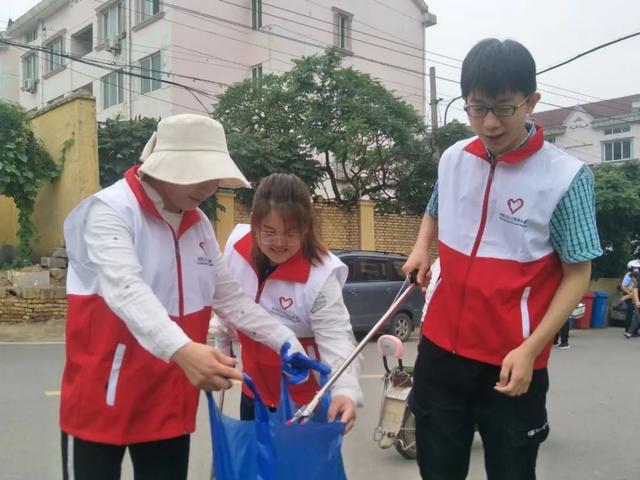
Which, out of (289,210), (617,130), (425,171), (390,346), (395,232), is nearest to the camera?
(289,210)

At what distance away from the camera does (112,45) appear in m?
23.8

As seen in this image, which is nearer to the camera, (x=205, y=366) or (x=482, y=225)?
(x=205, y=366)

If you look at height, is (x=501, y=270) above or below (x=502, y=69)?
below

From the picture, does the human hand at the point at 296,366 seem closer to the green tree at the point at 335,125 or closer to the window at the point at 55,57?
the green tree at the point at 335,125

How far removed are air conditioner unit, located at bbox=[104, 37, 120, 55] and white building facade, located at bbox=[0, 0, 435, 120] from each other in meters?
0.04

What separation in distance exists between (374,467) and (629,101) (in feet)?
150

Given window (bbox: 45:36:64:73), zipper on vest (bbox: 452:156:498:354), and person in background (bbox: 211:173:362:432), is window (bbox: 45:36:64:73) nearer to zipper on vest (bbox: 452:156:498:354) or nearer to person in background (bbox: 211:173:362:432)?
person in background (bbox: 211:173:362:432)

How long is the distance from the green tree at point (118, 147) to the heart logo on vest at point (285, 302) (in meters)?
10.8

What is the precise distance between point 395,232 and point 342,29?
11.1 meters

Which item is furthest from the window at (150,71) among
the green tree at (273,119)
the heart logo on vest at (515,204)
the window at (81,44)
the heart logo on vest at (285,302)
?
the heart logo on vest at (515,204)

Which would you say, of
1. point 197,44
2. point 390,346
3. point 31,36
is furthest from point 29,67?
point 390,346

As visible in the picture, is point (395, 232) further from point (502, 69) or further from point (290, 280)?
point (502, 69)

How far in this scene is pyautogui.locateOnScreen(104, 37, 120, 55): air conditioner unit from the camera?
23.5 meters

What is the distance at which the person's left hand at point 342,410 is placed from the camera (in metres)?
2.07
